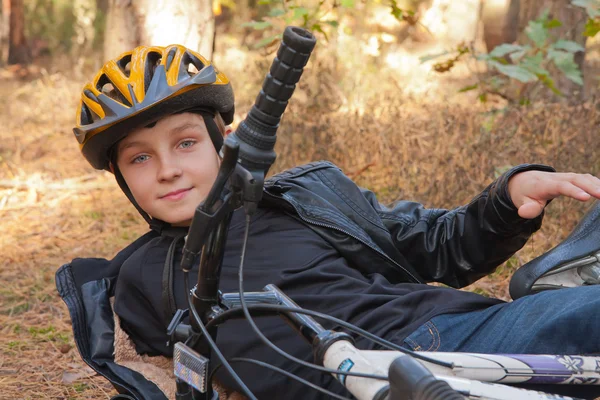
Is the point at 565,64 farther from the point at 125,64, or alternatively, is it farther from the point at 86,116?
the point at 86,116

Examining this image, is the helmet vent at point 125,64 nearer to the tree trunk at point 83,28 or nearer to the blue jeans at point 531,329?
the blue jeans at point 531,329

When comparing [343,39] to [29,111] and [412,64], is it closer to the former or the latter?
[412,64]

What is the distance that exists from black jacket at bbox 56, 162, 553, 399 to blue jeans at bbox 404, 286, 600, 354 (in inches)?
17.0

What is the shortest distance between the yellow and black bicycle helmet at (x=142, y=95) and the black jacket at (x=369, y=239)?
0.42m

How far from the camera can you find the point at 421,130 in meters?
5.91

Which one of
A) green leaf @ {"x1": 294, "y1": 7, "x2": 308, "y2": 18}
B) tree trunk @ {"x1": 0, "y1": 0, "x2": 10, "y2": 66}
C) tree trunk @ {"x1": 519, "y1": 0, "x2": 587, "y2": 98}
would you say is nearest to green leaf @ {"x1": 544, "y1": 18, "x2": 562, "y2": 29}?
tree trunk @ {"x1": 519, "y1": 0, "x2": 587, "y2": 98}

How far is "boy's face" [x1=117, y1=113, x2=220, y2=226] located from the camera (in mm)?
2793

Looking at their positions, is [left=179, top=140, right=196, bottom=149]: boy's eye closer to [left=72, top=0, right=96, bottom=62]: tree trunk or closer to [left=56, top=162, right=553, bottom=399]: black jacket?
[left=56, top=162, right=553, bottom=399]: black jacket

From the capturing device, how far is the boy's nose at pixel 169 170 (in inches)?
108

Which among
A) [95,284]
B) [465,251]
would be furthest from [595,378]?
[95,284]

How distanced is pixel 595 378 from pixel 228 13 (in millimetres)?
17571

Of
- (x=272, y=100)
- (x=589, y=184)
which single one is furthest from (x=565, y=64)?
(x=272, y=100)

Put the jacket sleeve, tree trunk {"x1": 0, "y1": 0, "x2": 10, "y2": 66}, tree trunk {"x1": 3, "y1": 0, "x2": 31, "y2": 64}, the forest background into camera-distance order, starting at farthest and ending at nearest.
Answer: tree trunk {"x1": 0, "y1": 0, "x2": 10, "y2": 66}, tree trunk {"x1": 3, "y1": 0, "x2": 31, "y2": 64}, the forest background, the jacket sleeve

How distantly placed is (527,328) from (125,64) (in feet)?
6.36
